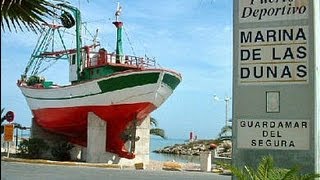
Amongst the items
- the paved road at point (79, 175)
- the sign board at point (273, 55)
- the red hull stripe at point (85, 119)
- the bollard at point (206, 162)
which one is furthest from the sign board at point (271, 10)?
the red hull stripe at point (85, 119)

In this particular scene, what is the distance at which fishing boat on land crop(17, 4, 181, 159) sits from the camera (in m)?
36.8

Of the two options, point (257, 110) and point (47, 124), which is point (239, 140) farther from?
point (47, 124)

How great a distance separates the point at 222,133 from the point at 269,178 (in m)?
64.1

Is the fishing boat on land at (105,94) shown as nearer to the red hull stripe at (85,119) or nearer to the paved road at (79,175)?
the red hull stripe at (85,119)

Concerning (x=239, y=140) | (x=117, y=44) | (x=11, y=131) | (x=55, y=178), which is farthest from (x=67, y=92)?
(x=239, y=140)

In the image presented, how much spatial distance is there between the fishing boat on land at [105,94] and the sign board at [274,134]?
28.2 metres

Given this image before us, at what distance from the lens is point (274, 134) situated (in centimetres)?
809

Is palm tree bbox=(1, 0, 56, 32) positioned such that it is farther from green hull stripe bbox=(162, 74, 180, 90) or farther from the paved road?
green hull stripe bbox=(162, 74, 180, 90)

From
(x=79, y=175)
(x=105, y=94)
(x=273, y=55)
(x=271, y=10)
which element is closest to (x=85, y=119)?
(x=105, y=94)

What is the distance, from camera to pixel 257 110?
828cm

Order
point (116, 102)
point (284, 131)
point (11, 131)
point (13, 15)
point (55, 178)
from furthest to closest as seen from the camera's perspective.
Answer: point (116, 102), point (11, 131), point (55, 178), point (284, 131), point (13, 15)

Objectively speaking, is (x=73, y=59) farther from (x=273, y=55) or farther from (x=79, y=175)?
(x=273, y=55)

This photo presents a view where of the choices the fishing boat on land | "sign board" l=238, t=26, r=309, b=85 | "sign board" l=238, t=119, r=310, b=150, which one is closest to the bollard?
the fishing boat on land

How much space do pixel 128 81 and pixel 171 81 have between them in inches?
126
